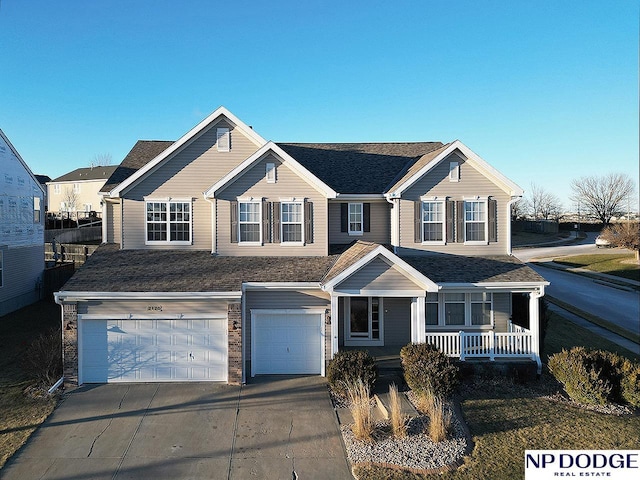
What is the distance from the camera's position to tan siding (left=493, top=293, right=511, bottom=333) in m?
15.5

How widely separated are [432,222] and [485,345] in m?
4.99

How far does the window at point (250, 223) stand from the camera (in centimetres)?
1538

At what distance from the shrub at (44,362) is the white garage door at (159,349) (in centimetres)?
125

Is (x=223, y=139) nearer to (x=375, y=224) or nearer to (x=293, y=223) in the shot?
(x=293, y=223)

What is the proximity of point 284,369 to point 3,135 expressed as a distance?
61.5 feet

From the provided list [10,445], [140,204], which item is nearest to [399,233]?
[140,204]

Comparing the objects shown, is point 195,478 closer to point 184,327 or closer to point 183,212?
point 184,327

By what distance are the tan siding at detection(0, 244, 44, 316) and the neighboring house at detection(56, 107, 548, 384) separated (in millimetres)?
6990

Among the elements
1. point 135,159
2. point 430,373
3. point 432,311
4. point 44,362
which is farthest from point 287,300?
point 135,159

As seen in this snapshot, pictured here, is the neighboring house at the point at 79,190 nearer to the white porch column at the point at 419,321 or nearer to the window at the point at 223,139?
the window at the point at 223,139

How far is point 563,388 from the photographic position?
42.0 feet

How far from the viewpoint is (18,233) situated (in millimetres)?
20984

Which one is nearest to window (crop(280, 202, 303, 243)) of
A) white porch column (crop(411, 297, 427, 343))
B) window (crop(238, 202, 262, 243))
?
window (crop(238, 202, 262, 243))

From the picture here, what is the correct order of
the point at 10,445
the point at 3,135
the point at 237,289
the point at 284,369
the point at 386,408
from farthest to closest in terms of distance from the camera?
the point at 3,135
the point at 284,369
the point at 237,289
the point at 386,408
the point at 10,445
